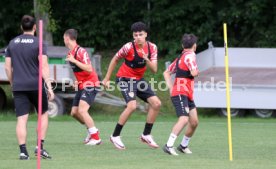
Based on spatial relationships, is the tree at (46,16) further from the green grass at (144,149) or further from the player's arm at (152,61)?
the player's arm at (152,61)

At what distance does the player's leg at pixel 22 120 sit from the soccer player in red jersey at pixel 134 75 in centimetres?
236

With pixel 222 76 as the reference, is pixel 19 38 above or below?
above

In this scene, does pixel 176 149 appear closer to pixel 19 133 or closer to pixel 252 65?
pixel 19 133

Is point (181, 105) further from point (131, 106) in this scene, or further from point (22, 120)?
point (22, 120)

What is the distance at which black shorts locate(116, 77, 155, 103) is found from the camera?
1467 cm

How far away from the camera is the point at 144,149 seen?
14328 mm

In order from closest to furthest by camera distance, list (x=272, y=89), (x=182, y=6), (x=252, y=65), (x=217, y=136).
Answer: (x=217, y=136) < (x=272, y=89) < (x=252, y=65) < (x=182, y=6)

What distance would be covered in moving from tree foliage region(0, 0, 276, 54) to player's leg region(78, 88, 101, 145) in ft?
46.3

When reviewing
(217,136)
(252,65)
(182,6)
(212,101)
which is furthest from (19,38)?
(182,6)

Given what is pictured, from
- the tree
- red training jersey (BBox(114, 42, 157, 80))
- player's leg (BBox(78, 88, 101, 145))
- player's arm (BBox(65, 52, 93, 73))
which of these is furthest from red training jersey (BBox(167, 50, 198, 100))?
the tree

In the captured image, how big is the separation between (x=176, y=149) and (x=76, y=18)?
16893mm

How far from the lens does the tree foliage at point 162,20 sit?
95.5 ft

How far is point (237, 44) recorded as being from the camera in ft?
97.5

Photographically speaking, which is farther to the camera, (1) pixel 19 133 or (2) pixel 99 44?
(2) pixel 99 44
